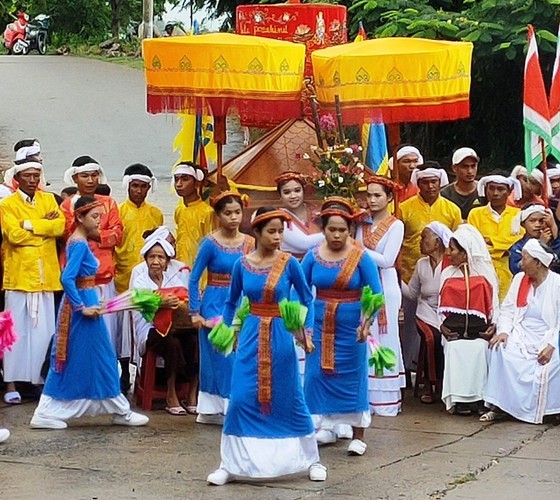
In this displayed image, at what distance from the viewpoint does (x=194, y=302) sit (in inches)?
351

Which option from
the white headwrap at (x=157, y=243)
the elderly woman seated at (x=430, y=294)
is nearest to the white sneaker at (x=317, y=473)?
the white headwrap at (x=157, y=243)

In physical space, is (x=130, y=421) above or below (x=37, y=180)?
below

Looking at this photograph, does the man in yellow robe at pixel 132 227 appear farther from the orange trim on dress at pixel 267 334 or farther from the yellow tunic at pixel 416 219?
the orange trim on dress at pixel 267 334

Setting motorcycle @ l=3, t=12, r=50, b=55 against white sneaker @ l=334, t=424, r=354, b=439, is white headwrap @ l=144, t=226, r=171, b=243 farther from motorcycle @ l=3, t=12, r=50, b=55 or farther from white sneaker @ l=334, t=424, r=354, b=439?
motorcycle @ l=3, t=12, r=50, b=55

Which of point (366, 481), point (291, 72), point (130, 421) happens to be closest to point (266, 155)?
point (291, 72)

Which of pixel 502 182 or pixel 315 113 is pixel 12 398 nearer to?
pixel 315 113

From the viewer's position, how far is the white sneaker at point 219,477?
24.5ft

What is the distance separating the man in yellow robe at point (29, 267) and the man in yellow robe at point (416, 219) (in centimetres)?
275

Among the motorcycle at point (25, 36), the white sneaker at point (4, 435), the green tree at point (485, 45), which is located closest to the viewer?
the white sneaker at point (4, 435)

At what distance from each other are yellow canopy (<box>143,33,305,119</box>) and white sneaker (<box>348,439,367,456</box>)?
2.81 meters

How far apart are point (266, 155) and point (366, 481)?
3.93 meters

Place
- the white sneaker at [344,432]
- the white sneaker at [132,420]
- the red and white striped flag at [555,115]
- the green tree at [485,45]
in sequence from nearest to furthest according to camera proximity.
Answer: the white sneaker at [344,432] < the white sneaker at [132,420] < the red and white striped flag at [555,115] < the green tree at [485,45]

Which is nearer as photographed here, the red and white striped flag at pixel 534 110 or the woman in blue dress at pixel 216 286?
the woman in blue dress at pixel 216 286

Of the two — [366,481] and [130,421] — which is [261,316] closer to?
[366,481]
